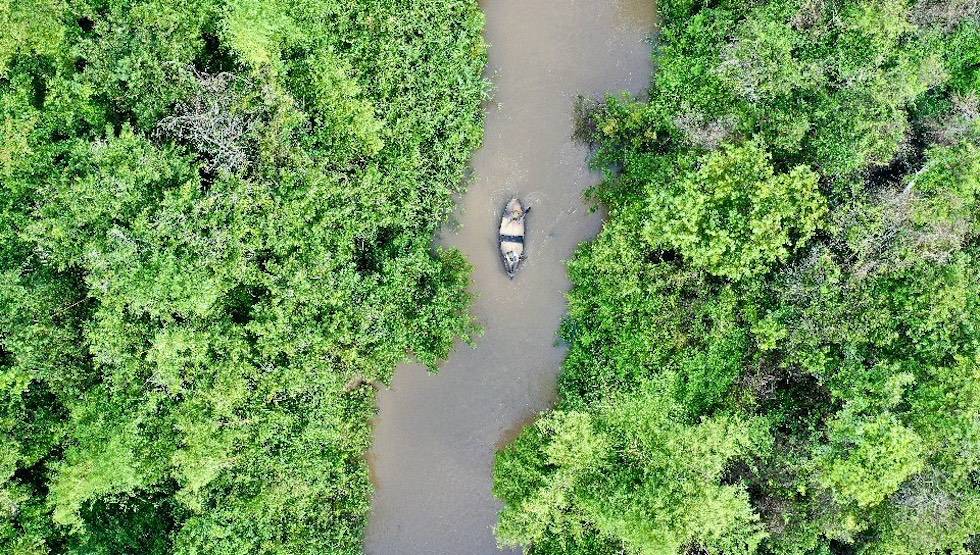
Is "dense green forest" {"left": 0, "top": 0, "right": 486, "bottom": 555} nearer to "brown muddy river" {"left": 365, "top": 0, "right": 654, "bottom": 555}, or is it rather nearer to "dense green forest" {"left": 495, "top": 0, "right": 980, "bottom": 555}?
"brown muddy river" {"left": 365, "top": 0, "right": 654, "bottom": 555}

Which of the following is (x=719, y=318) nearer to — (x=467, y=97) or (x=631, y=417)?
(x=631, y=417)

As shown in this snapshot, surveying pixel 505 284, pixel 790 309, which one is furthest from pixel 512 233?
pixel 790 309

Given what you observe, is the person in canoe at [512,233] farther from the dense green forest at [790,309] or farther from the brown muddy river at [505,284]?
the dense green forest at [790,309]

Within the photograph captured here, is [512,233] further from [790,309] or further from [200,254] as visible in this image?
[200,254]

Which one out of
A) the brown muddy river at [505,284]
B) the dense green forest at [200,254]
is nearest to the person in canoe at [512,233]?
the brown muddy river at [505,284]

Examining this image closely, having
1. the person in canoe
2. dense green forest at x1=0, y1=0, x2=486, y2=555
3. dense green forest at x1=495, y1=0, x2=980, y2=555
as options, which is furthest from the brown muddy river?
dense green forest at x1=0, y1=0, x2=486, y2=555
